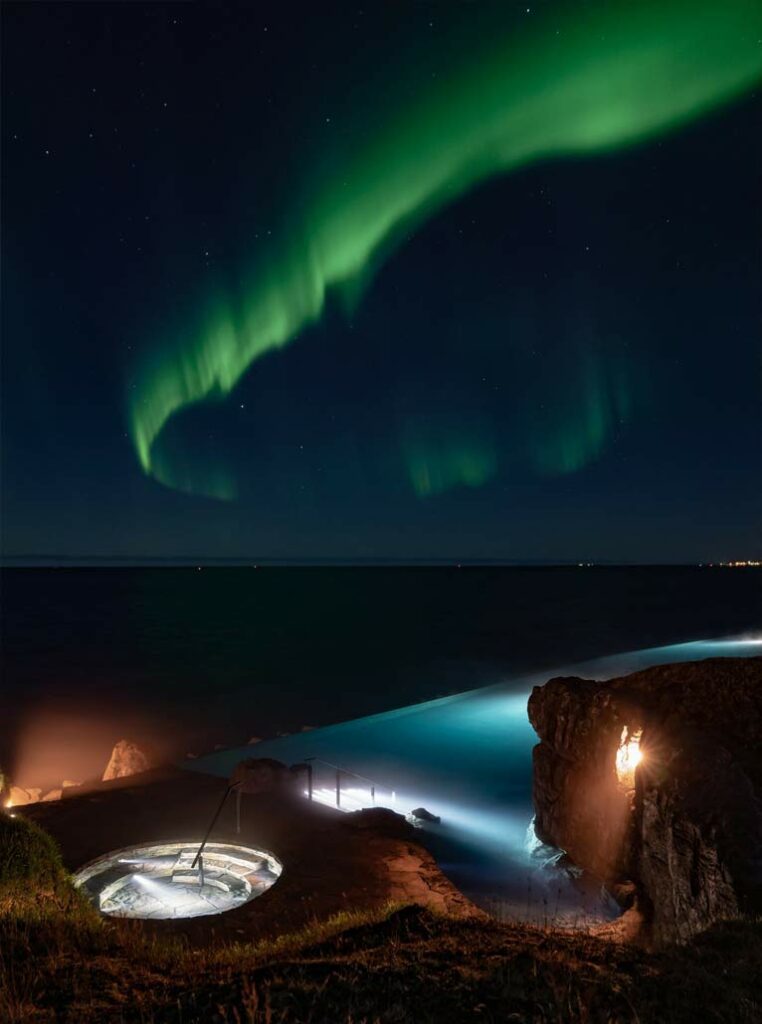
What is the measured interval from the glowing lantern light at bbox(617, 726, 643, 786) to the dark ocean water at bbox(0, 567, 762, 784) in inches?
1104

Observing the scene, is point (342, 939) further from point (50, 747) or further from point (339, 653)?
point (339, 653)

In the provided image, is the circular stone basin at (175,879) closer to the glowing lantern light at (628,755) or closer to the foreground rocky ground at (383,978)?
the foreground rocky ground at (383,978)

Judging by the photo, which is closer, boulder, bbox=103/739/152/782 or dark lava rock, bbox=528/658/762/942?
dark lava rock, bbox=528/658/762/942

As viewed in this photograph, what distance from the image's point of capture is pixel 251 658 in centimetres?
7231

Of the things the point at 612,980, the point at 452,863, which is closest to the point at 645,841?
the point at 452,863

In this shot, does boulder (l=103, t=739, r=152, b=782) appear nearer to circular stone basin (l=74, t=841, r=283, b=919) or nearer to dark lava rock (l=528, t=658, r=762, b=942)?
circular stone basin (l=74, t=841, r=283, b=919)

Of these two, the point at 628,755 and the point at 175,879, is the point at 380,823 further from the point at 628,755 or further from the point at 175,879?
the point at 628,755

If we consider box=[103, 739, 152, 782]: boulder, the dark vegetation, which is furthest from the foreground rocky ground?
box=[103, 739, 152, 782]: boulder

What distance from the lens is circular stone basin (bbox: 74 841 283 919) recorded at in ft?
40.1

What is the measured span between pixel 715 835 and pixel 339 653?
218 ft

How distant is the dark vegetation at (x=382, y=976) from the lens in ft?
19.1

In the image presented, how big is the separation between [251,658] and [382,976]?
2676 inches

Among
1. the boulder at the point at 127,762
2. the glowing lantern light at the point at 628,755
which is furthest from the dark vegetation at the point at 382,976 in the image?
the boulder at the point at 127,762

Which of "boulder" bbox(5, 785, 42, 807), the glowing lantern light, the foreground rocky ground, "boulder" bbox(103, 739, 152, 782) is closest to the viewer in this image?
the foreground rocky ground
